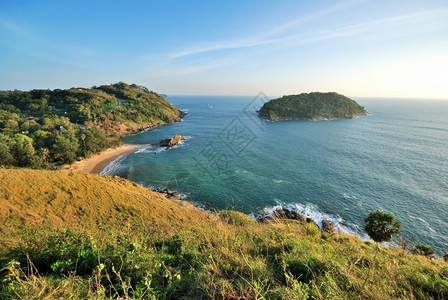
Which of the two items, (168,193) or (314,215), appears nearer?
(314,215)

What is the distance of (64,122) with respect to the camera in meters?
56.0

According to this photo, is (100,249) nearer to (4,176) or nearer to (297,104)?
(4,176)

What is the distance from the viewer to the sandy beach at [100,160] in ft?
118

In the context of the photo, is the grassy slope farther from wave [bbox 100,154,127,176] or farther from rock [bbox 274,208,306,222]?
wave [bbox 100,154,127,176]

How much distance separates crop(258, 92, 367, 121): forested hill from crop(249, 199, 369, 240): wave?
3080 inches

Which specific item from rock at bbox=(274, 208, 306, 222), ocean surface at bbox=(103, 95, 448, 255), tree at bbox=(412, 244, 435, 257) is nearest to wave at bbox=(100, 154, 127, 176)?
ocean surface at bbox=(103, 95, 448, 255)

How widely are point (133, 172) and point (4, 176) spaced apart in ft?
61.5

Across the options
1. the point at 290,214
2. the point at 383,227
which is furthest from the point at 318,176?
the point at 383,227

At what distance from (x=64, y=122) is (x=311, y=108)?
11376 cm

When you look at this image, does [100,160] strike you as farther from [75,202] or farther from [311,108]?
[311,108]

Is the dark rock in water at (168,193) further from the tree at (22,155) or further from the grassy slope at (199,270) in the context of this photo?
the tree at (22,155)

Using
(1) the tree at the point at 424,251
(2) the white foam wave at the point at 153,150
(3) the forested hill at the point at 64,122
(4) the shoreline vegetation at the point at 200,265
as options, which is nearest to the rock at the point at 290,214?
(1) the tree at the point at 424,251

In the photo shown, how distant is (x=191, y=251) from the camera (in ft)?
13.9

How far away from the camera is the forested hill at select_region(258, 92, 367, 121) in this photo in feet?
328
